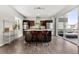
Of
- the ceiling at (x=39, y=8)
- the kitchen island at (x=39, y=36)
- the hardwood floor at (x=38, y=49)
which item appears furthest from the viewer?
the kitchen island at (x=39, y=36)

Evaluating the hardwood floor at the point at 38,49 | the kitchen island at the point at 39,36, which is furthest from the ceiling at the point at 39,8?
the hardwood floor at the point at 38,49

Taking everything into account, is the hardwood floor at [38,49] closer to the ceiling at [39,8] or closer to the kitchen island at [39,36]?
the kitchen island at [39,36]

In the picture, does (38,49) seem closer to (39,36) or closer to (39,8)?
(39,36)

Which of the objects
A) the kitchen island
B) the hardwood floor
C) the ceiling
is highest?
the ceiling

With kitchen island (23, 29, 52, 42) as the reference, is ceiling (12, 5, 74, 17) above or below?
above

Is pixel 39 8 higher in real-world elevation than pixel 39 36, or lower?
higher

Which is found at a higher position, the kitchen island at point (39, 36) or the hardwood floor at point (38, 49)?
A: the kitchen island at point (39, 36)

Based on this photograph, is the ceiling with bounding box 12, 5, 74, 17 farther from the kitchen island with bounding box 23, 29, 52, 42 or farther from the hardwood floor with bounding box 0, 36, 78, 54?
the hardwood floor with bounding box 0, 36, 78, 54

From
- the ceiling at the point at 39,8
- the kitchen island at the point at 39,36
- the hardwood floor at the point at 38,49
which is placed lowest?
the hardwood floor at the point at 38,49

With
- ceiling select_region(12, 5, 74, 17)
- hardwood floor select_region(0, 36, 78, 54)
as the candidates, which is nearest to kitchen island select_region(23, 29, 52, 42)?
hardwood floor select_region(0, 36, 78, 54)

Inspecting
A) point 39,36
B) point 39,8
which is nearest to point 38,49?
point 39,36

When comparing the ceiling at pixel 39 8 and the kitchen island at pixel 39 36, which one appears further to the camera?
the kitchen island at pixel 39 36
